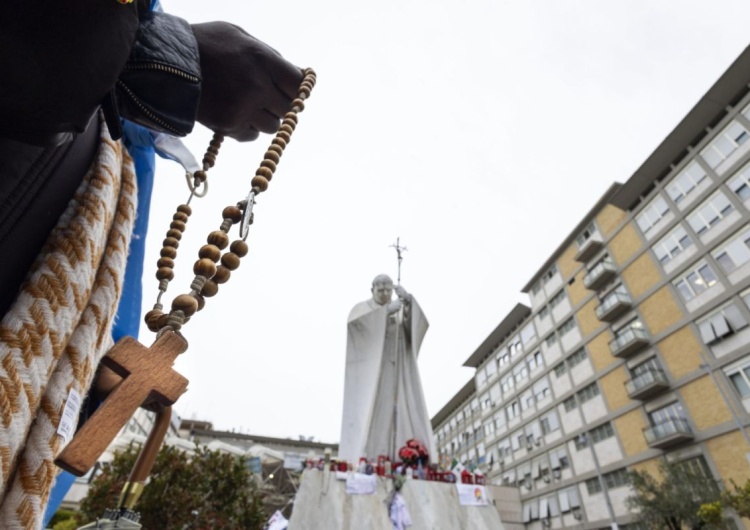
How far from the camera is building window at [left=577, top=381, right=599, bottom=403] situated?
2500 centimetres

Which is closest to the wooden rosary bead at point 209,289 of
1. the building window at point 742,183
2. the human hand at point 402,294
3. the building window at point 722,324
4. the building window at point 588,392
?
the human hand at point 402,294

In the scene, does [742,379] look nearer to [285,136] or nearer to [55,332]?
[285,136]

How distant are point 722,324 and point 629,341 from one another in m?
4.64

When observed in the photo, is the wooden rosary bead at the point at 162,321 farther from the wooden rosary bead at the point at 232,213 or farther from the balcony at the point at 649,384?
the balcony at the point at 649,384

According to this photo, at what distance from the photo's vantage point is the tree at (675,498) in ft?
51.1

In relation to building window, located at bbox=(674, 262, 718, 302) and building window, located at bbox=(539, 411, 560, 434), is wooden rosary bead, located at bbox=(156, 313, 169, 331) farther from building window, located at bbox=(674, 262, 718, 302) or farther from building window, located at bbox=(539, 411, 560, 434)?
building window, located at bbox=(539, 411, 560, 434)

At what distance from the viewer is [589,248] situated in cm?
2731

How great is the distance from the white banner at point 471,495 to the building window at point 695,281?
19.5 metres

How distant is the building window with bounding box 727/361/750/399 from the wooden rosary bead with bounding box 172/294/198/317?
22.8 meters

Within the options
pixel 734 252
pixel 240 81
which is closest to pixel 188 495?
pixel 240 81

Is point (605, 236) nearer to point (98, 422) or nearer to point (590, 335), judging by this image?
point (590, 335)

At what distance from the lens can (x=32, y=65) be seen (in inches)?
23.3

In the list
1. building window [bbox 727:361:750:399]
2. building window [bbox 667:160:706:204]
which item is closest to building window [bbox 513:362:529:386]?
building window [bbox 727:361:750:399]

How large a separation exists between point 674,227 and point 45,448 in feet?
88.9
